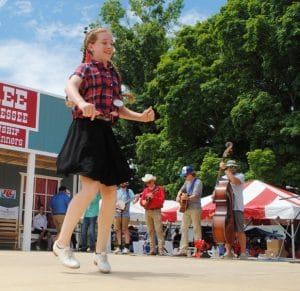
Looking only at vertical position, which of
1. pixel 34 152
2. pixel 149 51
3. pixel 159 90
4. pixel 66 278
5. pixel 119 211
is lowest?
pixel 66 278

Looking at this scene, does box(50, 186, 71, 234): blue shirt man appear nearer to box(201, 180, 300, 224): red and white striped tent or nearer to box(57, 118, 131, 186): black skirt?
box(201, 180, 300, 224): red and white striped tent

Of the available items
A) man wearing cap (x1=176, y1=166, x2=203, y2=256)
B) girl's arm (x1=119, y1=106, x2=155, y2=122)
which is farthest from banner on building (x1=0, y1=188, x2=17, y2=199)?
girl's arm (x1=119, y1=106, x2=155, y2=122)

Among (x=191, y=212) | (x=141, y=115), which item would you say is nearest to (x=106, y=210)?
(x=141, y=115)

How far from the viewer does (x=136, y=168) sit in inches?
1312

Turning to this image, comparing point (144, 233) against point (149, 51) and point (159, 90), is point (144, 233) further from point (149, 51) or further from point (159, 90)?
point (149, 51)

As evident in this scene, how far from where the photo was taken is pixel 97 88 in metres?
4.07

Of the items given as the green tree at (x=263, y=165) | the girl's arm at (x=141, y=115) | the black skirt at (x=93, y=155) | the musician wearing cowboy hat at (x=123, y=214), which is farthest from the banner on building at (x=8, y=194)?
the black skirt at (x=93, y=155)

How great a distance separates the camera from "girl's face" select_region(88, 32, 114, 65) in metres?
4.22

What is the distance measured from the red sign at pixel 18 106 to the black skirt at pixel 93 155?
10.2 meters

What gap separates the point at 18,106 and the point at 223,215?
22.7ft

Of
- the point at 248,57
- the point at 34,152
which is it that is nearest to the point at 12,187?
the point at 34,152

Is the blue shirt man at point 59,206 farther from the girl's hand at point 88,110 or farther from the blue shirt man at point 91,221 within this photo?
the girl's hand at point 88,110

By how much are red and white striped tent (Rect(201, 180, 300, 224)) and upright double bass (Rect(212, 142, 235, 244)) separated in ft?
15.6

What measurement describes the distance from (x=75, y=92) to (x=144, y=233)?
19.6 m
